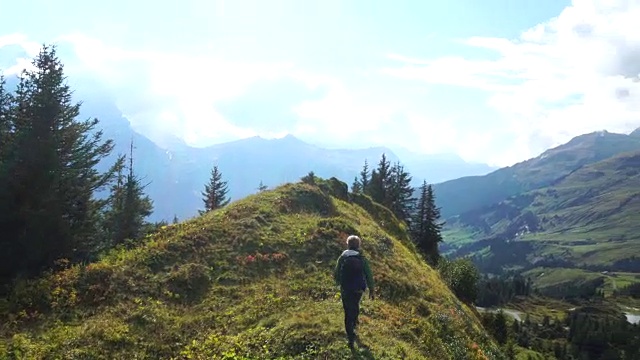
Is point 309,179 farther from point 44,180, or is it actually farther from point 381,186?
point 381,186

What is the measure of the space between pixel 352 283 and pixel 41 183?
66.9 feet

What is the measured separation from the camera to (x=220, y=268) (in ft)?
79.0

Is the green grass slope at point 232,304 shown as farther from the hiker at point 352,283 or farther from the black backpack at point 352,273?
the black backpack at point 352,273

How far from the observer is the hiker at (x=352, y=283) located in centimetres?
1550

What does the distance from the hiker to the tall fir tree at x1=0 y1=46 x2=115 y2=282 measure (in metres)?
17.4

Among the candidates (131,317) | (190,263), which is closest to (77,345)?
(131,317)

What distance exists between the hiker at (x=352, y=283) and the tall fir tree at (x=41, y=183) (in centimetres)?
1743

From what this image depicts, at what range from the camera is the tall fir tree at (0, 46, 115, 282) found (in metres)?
26.0

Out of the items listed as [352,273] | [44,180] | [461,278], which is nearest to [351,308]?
[352,273]

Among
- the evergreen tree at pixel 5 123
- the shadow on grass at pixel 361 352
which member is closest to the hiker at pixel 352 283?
the shadow on grass at pixel 361 352

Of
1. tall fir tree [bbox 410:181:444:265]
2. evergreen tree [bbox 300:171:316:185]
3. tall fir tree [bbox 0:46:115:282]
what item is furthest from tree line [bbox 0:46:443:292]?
tall fir tree [bbox 410:181:444:265]

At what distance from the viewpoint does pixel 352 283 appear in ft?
51.0

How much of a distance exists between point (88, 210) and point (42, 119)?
24.9 feet

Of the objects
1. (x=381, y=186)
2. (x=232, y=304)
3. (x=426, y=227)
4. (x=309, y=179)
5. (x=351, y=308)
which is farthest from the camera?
(x=381, y=186)
